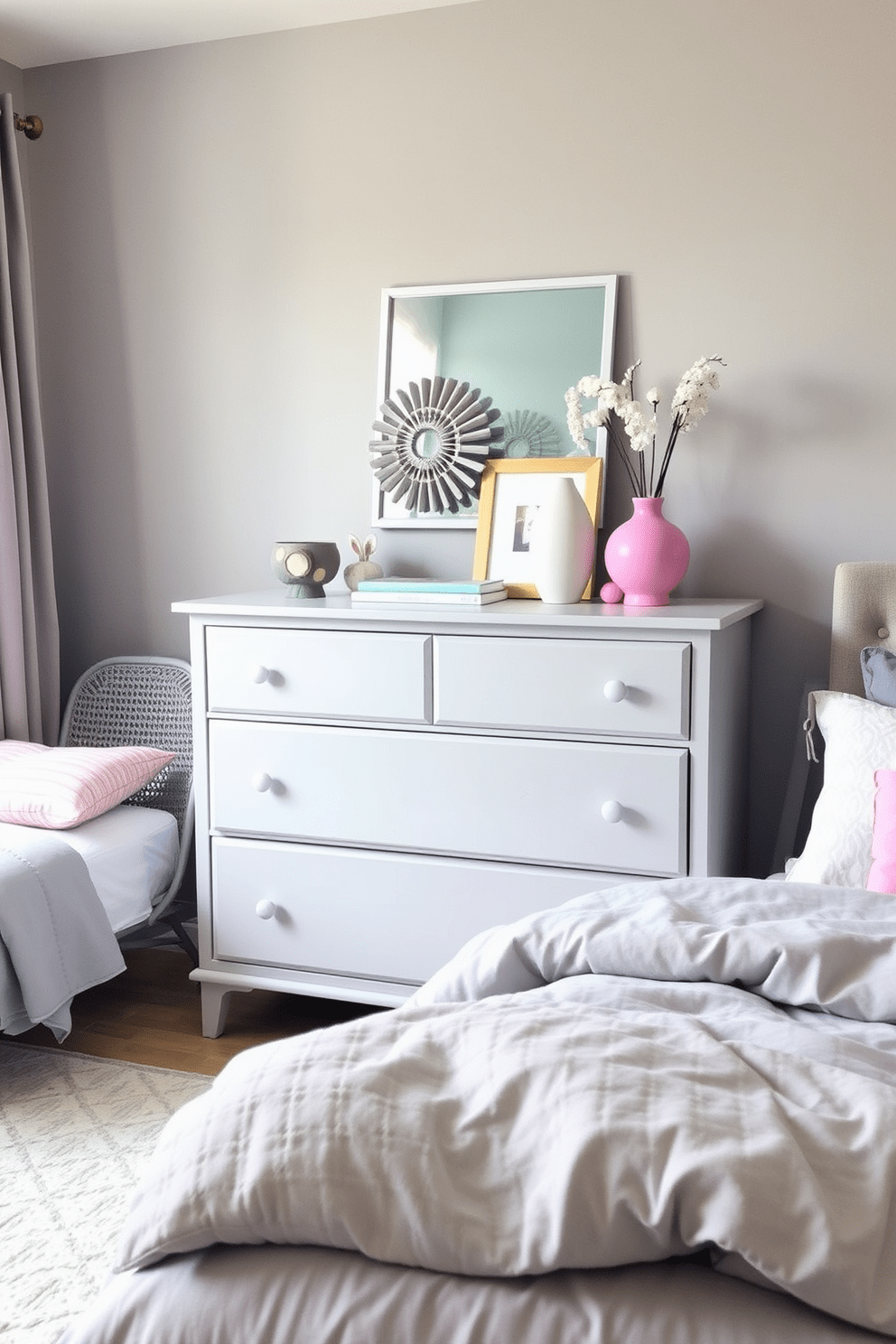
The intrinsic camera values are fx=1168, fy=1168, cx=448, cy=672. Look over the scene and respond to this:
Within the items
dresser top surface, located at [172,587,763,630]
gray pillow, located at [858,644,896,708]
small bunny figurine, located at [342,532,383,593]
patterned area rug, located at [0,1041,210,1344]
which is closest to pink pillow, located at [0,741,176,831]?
dresser top surface, located at [172,587,763,630]

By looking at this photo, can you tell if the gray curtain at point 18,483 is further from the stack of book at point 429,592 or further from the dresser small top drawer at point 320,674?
the stack of book at point 429,592

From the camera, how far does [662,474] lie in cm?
245

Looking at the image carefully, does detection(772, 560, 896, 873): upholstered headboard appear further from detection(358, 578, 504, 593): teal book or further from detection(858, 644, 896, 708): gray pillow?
detection(358, 578, 504, 593): teal book

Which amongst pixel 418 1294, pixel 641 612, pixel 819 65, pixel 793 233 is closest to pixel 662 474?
pixel 641 612

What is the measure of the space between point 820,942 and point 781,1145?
0.50 m

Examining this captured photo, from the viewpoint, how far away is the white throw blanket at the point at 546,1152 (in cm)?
75

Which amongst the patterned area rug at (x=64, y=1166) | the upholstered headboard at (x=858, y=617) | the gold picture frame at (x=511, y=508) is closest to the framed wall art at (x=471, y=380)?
the gold picture frame at (x=511, y=508)

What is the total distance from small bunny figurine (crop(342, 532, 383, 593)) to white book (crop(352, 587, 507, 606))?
250 millimetres

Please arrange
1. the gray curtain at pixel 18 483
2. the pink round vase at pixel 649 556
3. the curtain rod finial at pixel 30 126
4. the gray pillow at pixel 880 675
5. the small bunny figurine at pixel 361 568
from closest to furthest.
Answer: the gray pillow at pixel 880 675, the pink round vase at pixel 649 556, the small bunny figurine at pixel 361 568, the gray curtain at pixel 18 483, the curtain rod finial at pixel 30 126

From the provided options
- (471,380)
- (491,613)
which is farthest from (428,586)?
(471,380)

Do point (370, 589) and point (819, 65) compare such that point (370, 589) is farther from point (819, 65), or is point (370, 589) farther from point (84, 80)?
point (84, 80)

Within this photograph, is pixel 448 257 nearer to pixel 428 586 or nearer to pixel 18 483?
pixel 428 586

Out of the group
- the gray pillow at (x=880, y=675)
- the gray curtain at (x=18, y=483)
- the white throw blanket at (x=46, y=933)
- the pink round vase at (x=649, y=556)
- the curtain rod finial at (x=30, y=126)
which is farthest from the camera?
the curtain rod finial at (x=30, y=126)

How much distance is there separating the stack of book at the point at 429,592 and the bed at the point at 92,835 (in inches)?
28.1
